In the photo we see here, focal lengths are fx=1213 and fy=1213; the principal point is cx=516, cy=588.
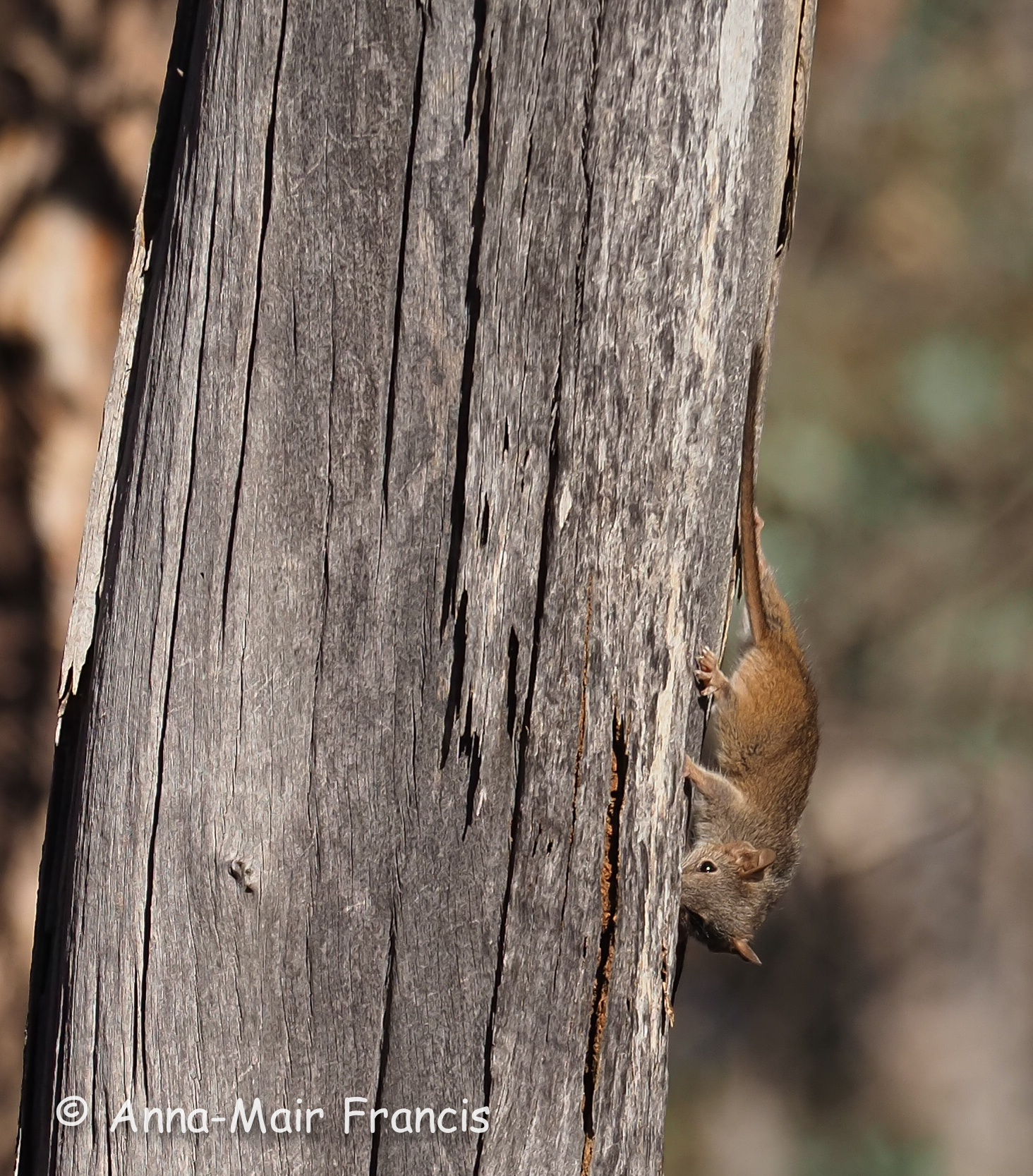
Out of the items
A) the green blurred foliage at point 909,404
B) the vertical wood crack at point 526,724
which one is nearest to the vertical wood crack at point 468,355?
the vertical wood crack at point 526,724

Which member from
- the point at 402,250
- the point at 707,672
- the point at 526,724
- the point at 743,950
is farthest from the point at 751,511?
the point at 743,950

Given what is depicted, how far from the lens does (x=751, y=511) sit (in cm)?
250

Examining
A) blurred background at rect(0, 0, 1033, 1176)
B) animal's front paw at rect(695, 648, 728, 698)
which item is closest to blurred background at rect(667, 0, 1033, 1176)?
blurred background at rect(0, 0, 1033, 1176)

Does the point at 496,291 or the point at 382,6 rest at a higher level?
the point at 382,6

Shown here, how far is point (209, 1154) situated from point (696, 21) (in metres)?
1.69

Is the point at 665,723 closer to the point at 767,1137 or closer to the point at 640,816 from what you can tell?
the point at 640,816

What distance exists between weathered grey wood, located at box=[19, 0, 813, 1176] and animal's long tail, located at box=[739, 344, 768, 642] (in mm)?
184

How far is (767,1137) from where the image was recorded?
21.0 ft

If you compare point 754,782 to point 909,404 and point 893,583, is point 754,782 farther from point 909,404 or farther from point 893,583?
point 909,404

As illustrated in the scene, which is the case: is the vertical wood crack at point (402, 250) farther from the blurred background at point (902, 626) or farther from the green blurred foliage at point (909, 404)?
the green blurred foliage at point (909, 404)

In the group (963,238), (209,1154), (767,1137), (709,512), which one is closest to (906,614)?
(963,238)

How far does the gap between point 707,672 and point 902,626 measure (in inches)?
176

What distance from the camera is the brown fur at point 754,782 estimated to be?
9.86ft

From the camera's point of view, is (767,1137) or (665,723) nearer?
(665,723)
